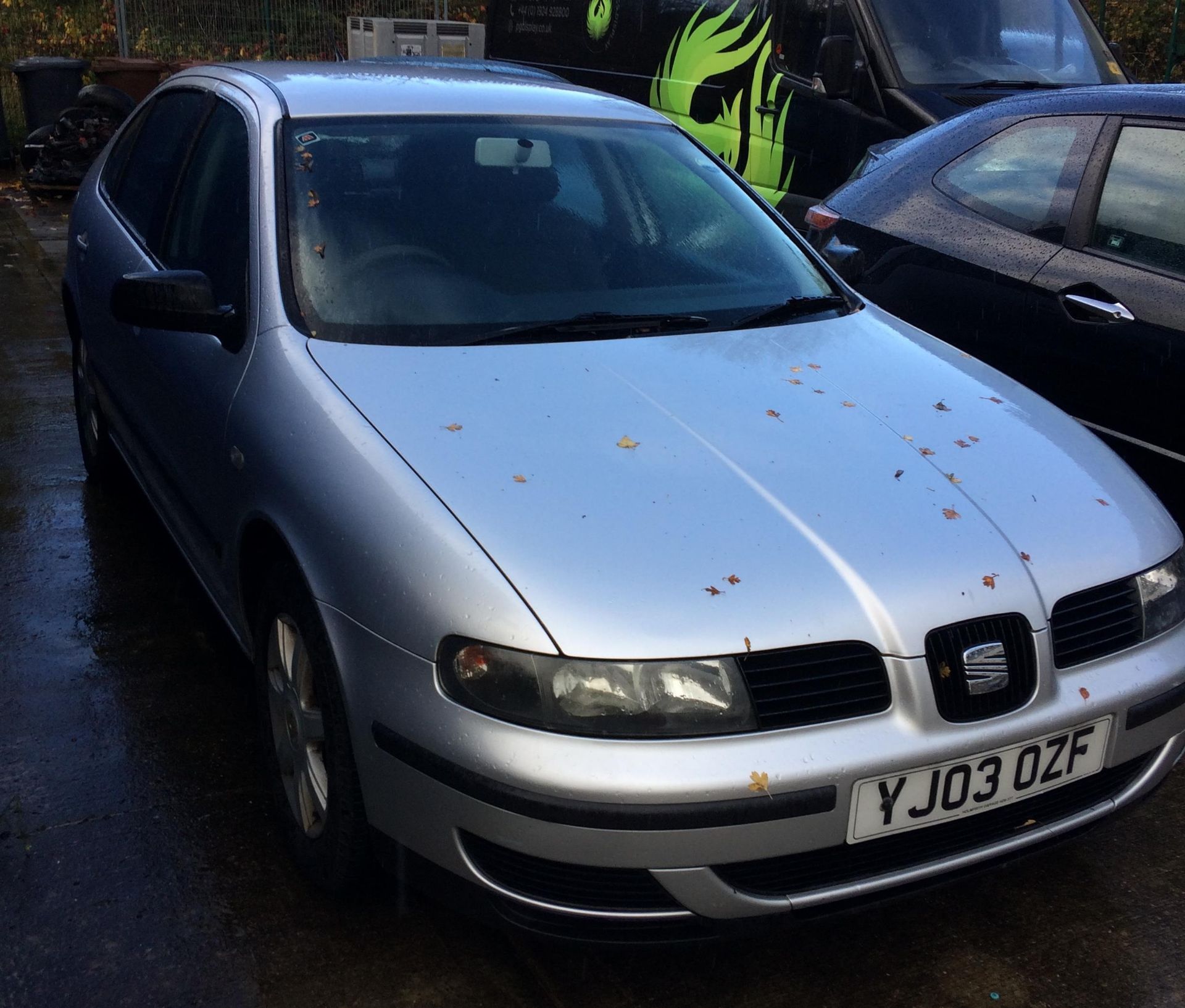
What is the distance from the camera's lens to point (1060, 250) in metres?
4.00

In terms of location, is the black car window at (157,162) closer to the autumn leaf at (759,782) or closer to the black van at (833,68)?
the autumn leaf at (759,782)

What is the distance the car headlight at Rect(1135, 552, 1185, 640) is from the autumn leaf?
919mm

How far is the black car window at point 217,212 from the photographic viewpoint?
317 cm

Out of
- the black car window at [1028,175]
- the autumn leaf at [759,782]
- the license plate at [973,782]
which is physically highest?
the black car window at [1028,175]

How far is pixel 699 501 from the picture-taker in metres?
2.37

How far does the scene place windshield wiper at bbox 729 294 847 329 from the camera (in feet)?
10.6

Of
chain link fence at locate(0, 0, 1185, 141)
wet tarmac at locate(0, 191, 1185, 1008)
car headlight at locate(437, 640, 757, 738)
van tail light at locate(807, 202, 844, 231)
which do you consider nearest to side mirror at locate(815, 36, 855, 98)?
van tail light at locate(807, 202, 844, 231)

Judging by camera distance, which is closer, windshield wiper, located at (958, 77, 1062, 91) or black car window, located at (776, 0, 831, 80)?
windshield wiper, located at (958, 77, 1062, 91)

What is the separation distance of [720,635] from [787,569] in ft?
0.65

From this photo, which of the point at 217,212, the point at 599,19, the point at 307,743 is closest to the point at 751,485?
the point at 307,743

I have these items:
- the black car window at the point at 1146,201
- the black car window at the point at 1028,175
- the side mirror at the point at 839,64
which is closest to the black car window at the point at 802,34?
the side mirror at the point at 839,64

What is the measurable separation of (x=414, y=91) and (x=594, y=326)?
1003 mm

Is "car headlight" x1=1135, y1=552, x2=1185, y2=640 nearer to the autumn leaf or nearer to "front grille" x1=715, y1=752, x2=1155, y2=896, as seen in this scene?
"front grille" x1=715, y1=752, x2=1155, y2=896

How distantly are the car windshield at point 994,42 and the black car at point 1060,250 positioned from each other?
2.32 m
